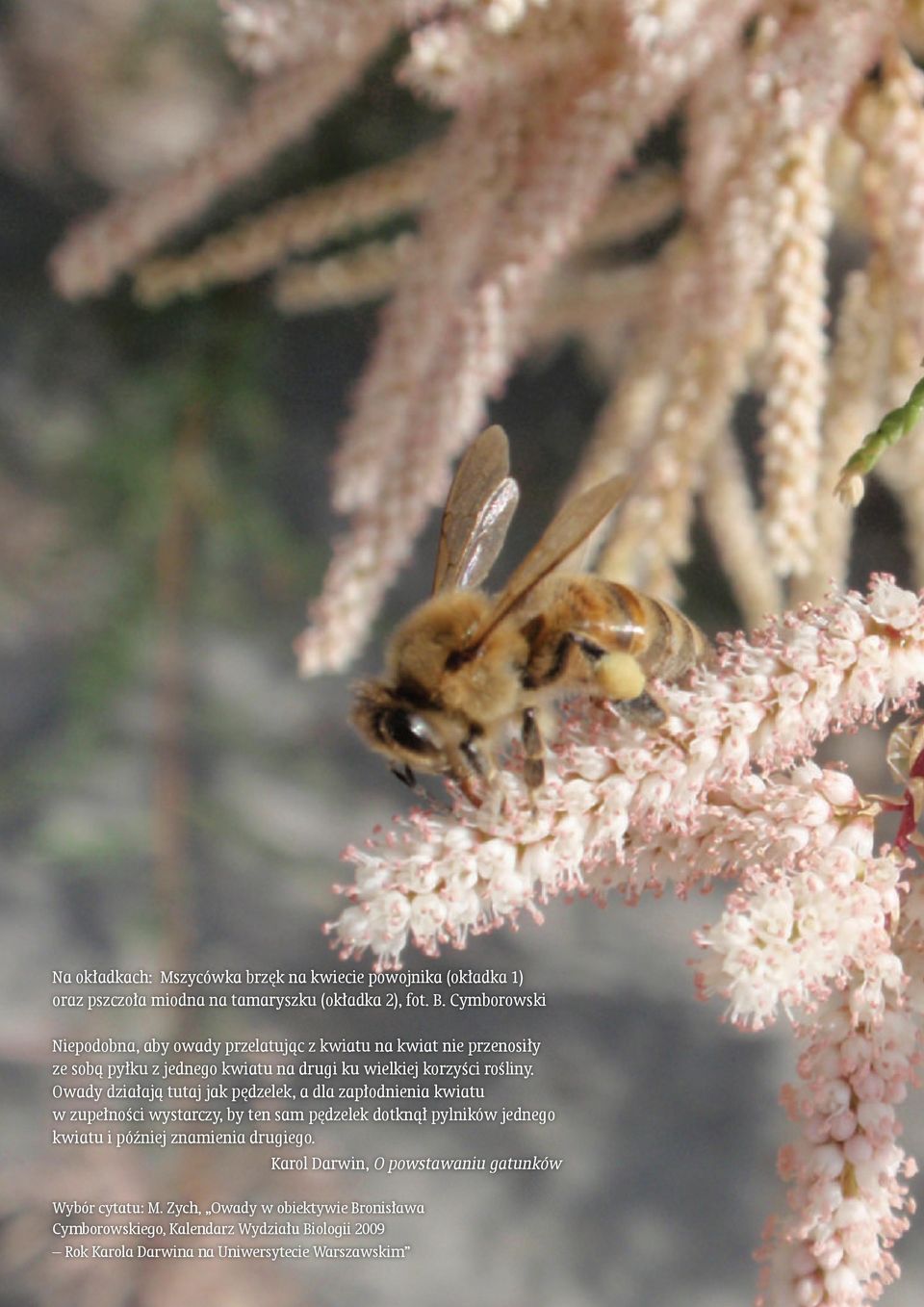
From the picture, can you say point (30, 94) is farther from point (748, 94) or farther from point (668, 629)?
point (668, 629)

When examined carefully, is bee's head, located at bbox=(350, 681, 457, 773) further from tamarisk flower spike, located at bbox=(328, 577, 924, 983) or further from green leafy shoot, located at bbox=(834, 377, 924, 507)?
green leafy shoot, located at bbox=(834, 377, 924, 507)

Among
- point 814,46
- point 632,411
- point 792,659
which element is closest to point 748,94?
point 814,46

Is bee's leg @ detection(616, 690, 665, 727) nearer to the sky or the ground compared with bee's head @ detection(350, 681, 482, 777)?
nearer to the ground

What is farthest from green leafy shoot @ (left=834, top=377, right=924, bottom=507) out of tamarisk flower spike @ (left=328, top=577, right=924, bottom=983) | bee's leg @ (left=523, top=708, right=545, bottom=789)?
bee's leg @ (left=523, top=708, right=545, bottom=789)

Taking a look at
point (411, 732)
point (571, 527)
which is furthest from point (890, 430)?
point (411, 732)

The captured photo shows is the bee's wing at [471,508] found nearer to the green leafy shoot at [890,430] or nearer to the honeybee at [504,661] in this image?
the honeybee at [504,661]

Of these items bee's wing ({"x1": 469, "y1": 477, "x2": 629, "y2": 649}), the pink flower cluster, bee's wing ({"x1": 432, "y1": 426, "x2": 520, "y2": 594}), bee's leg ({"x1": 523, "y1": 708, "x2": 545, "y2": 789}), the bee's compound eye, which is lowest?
the pink flower cluster

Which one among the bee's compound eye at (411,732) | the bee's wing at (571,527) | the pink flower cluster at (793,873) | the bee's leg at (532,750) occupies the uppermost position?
the bee's wing at (571,527)

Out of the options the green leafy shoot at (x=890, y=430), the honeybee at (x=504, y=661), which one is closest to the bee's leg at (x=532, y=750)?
the honeybee at (x=504, y=661)
